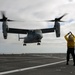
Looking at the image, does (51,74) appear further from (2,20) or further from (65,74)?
(2,20)

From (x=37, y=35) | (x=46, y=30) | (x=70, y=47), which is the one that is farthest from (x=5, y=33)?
(x=70, y=47)

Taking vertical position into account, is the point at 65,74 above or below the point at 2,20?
below

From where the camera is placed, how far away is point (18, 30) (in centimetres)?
7381

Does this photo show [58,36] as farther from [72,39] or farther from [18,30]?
[72,39]

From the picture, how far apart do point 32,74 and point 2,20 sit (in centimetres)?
5150

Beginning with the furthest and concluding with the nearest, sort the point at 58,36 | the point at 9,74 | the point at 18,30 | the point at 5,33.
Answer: the point at 18,30 → the point at 58,36 → the point at 5,33 → the point at 9,74

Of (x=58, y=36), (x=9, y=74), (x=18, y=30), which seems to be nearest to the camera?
(x=9, y=74)

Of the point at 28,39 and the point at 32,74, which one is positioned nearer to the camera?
A: the point at 32,74

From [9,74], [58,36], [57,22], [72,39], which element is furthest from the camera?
[57,22]

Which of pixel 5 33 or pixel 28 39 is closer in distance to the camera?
pixel 5 33

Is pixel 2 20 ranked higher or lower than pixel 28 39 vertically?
higher

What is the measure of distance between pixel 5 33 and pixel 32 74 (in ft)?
159

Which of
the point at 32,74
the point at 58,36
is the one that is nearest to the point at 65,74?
the point at 32,74

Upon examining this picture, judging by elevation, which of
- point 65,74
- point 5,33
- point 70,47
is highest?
point 5,33
